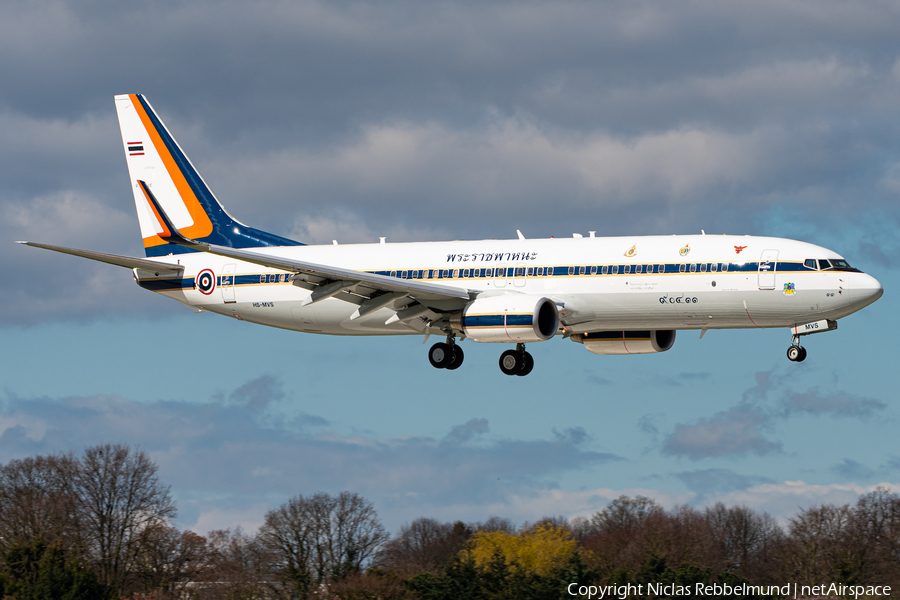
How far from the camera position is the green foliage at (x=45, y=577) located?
8344 centimetres

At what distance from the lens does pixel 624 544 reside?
417 ft

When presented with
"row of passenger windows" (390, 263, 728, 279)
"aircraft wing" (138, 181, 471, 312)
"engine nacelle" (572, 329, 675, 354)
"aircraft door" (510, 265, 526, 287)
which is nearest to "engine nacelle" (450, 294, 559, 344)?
"aircraft door" (510, 265, 526, 287)

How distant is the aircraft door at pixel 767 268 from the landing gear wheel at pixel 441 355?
15171mm

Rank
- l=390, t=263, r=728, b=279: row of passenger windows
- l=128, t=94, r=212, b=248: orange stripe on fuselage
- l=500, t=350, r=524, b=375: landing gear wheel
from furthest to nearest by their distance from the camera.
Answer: l=128, t=94, r=212, b=248: orange stripe on fuselage, l=500, t=350, r=524, b=375: landing gear wheel, l=390, t=263, r=728, b=279: row of passenger windows

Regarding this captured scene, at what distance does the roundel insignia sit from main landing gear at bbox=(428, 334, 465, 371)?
1256 cm

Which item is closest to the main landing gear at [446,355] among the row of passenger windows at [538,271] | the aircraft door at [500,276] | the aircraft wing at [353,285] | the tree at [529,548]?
the aircraft wing at [353,285]

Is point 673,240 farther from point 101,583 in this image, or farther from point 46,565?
point 101,583

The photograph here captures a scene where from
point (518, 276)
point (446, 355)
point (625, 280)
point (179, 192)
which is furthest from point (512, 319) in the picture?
point (179, 192)

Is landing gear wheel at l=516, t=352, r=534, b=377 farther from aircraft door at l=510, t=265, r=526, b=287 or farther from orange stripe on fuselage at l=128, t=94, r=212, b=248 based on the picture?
orange stripe on fuselage at l=128, t=94, r=212, b=248

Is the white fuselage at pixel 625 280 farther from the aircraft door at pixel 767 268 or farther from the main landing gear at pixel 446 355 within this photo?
the main landing gear at pixel 446 355

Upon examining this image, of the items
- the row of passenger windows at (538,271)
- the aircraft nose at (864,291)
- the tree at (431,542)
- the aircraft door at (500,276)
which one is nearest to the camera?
the aircraft nose at (864,291)

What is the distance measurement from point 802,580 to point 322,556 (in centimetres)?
4369

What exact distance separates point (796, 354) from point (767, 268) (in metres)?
3.84

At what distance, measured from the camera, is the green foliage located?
3285 inches
